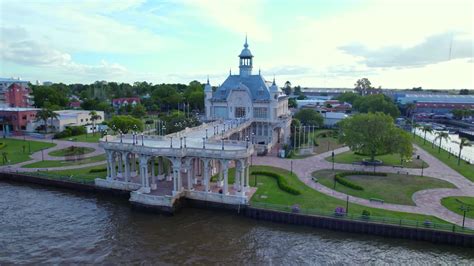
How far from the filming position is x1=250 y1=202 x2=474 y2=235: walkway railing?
38.6m

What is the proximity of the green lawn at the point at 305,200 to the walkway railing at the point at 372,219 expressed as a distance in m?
1.13

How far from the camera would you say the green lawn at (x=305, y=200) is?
42.9 meters

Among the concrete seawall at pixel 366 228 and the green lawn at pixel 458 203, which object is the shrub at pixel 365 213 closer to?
the concrete seawall at pixel 366 228

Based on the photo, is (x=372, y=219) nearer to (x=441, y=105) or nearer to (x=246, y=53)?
(x=246, y=53)

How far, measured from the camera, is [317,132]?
11469cm

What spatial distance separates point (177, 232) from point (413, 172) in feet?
148

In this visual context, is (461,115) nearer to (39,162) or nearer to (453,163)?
(453,163)

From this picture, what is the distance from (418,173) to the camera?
61625mm

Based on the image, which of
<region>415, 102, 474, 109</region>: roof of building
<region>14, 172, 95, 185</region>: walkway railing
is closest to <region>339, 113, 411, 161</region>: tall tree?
<region>14, 172, 95, 185</region>: walkway railing

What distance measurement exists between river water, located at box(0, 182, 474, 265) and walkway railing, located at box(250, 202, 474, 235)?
1.95 meters

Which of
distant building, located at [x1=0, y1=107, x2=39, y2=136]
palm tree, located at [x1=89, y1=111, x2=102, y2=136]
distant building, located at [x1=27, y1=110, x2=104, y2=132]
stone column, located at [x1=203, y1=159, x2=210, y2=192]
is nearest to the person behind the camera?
stone column, located at [x1=203, y1=159, x2=210, y2=192]

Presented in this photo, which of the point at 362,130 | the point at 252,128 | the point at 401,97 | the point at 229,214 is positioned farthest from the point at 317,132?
the point at 401,97

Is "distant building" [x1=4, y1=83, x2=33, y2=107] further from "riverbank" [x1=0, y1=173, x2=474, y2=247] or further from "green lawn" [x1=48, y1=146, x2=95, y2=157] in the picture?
"riverbank" [x1=0, y1=173, x2=474, y2=247]

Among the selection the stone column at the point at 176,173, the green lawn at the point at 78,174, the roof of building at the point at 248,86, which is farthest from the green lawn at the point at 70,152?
the stone column at the point at 176,173
